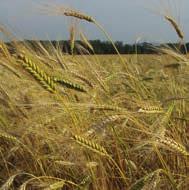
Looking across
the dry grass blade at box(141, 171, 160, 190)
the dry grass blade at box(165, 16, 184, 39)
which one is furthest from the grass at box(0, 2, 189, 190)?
the dry grass blade at box(165, 16, 184, 39)

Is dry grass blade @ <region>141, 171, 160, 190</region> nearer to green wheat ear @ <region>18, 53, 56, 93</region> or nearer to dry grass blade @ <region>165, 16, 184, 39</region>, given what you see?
green wheat ear @ <region>18, 53, 56, 93</region>

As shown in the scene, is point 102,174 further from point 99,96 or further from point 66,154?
point 99,96

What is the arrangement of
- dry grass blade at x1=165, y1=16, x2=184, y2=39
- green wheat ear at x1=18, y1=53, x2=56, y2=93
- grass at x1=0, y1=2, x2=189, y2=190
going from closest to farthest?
green wheat ear at x1=18, y1=53, x2=56, y2=93 → grass at x1=0, y1=2, x2=189, y2=190 → dry grass blade at x1=165, y1=16, x2=184, y2=39

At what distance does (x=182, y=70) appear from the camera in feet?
8.64

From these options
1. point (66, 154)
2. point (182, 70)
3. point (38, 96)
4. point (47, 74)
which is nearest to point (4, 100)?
point (38, 96)

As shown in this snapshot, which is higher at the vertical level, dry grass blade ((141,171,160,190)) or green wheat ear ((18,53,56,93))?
green wheat ear ((18,53,56,93))

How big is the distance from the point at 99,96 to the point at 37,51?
0.55 meters

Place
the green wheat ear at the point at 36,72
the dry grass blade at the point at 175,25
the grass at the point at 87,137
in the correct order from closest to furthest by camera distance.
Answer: the green wheat ear at the point at 36,72 → the grass at the point at 87,137 → the dry grass blade at the point at 175,25

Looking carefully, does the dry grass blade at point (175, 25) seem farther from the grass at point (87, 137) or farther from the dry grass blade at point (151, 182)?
the dry grass blade at point (151, 182)

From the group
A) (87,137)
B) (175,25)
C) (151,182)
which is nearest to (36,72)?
(87,137)

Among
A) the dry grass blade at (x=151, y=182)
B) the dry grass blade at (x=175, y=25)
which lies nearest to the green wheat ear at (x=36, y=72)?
the dry grass blade at (x=151, y=182)

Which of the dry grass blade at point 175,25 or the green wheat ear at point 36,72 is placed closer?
the green wheat ear at point 36,72

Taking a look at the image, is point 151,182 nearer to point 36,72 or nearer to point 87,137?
point 87,137

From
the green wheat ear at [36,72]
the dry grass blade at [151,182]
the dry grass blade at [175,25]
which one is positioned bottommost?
the dry grass blade at [151,182]
